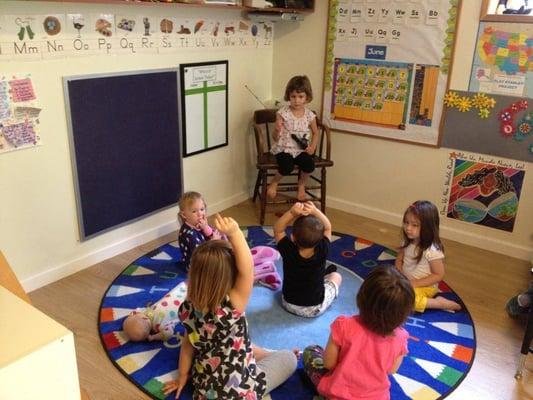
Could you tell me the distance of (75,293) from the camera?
99.3 inches

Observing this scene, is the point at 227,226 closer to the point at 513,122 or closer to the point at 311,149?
the point at 311,149

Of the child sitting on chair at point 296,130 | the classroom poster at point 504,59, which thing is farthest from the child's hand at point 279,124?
the classroom poster at point 504,59

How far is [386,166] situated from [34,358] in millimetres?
2931

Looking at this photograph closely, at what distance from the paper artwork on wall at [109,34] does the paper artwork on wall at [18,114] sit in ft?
0.38

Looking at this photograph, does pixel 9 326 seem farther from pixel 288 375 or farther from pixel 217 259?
pixel 288 375

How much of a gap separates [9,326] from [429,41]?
9.51 feet

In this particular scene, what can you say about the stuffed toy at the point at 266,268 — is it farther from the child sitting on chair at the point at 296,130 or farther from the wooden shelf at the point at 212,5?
the wooden shelf at the point at 212,5

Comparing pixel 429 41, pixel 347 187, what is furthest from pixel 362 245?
pixel 429 41

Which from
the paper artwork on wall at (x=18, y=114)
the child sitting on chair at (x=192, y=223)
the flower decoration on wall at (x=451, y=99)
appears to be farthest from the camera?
the flower decoration on wall at (x=451, y=99)

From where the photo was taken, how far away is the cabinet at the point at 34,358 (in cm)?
83

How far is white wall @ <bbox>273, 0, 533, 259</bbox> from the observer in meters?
3.00

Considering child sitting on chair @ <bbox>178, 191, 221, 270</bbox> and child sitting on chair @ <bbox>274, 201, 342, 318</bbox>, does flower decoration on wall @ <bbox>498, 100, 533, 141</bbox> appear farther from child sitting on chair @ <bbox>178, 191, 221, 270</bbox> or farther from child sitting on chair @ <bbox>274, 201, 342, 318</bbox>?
child sitting on chair @ <bbox>178, 191, 221, 270</bbox>

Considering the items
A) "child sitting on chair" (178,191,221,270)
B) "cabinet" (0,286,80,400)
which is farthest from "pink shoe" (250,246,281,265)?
"cabinet" (0,286,80,400)

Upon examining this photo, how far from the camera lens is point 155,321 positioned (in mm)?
2168
